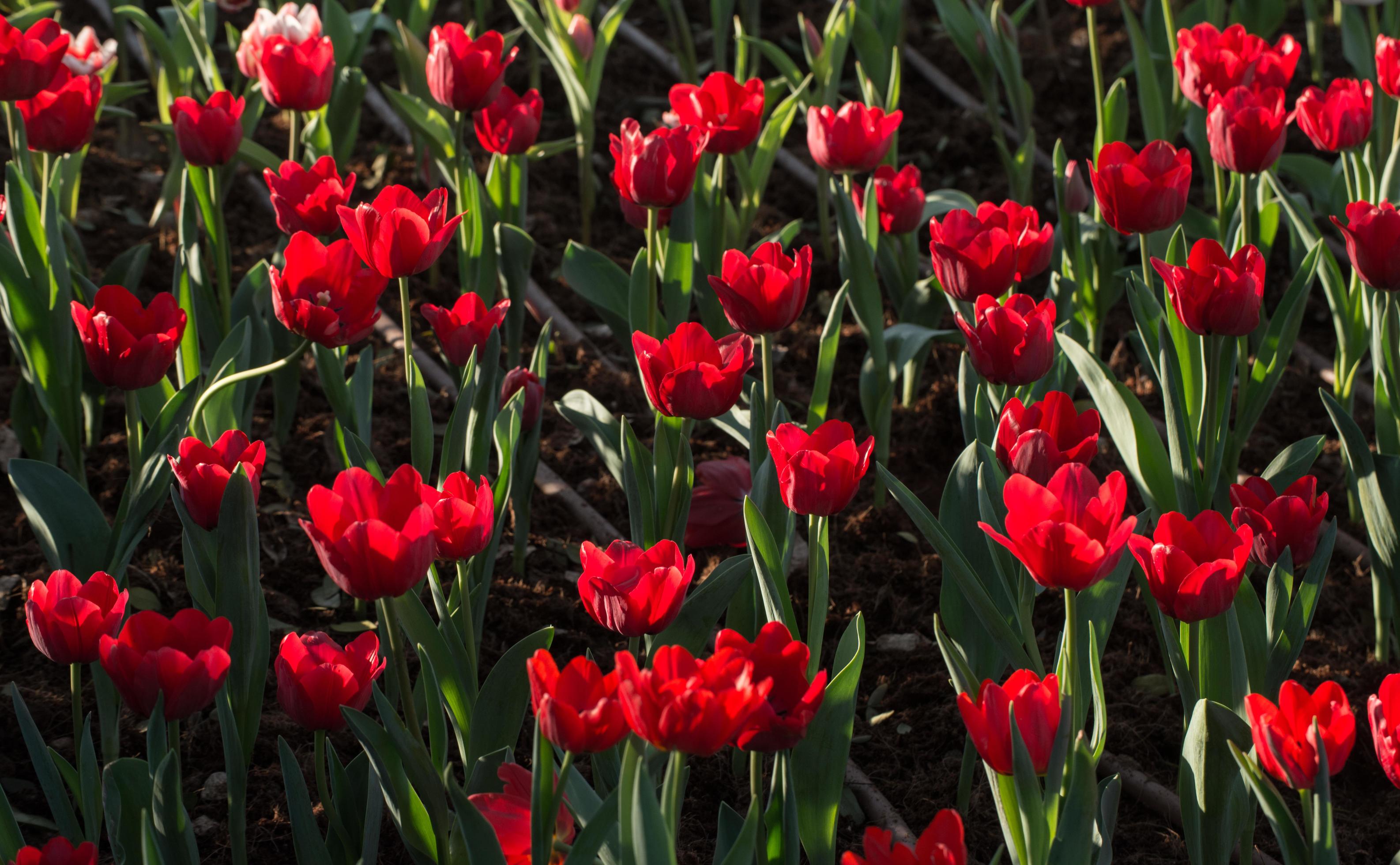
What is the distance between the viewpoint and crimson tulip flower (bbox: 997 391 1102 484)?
3.79 ft

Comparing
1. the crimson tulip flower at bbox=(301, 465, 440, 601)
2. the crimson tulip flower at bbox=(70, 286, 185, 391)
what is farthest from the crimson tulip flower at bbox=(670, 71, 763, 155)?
the crimson tulip flower at bbox=(301, 465, 440, 601)

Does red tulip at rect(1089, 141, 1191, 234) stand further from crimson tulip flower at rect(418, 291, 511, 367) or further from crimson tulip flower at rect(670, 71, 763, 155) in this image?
crimson tulip flower at rect(418, 291, 511, 367)

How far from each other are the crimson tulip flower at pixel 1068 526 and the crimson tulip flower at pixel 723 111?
1016 mm

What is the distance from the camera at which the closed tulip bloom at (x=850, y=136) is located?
1.86 m

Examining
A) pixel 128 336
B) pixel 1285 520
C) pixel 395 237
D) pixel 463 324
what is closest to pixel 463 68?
pixel 463 324

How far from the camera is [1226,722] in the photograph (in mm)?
1032

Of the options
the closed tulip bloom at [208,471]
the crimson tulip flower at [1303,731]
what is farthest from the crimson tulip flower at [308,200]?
the crimson tulip flower at [1303,731]

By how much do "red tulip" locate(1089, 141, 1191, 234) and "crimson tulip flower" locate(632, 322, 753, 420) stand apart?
0.52m

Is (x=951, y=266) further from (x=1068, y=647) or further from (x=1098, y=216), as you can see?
(x=1098, y=216)

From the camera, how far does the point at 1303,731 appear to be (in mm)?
902

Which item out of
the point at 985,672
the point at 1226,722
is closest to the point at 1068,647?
the point at 1226,722

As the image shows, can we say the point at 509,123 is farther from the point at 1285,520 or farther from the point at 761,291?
the point at 1285,520

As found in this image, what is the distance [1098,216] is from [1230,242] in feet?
0.67

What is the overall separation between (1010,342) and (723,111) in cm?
77
